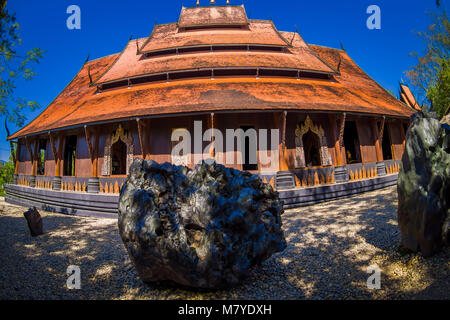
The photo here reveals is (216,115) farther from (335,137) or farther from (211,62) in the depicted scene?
(335,137)

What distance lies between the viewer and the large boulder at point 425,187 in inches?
109

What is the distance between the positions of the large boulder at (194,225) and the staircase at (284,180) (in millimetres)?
4718

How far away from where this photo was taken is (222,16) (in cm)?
1439

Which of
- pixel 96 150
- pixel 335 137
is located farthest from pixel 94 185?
pixel 335 137

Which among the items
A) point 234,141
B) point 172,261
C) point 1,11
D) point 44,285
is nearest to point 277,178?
→ point 234,141

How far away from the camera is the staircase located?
7555 millimetres

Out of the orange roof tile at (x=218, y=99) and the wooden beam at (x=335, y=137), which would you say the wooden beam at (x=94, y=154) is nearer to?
the orange roof tile at (x=218, y=99)

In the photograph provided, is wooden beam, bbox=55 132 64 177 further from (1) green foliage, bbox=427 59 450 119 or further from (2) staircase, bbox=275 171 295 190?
(1) green foliage, bbox=427 59 450 119

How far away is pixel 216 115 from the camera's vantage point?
8.59 metres

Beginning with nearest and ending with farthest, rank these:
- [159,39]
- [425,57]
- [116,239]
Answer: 1. [116,239]
2. [159,39]
3. [425,57]

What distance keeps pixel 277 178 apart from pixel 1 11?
8248 millimetres

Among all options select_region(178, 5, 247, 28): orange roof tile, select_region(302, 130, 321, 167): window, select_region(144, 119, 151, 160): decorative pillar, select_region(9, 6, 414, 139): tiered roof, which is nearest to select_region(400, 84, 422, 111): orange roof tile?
select_region(9, 6, 414, 139): tiered roof
